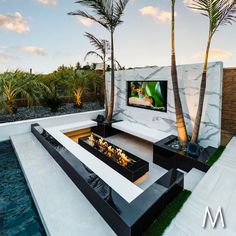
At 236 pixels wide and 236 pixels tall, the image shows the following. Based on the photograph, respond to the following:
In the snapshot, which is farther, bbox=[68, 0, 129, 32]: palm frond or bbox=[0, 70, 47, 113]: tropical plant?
bbox=[0, 70, 47, 113]: tropical plant

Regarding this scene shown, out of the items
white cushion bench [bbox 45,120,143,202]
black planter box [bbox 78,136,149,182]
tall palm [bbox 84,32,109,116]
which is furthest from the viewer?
tall palm [bbox 84,32,109,116]

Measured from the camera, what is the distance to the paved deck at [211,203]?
1.74 m

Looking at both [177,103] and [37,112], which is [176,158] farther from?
[37,112]

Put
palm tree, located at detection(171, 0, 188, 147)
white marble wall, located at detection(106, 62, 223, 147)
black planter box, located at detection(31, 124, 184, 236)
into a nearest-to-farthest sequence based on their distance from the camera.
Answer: black planter box, located at detection(31, 124, 184, 236) → palm tree, located at detection(171, 0, 188, 147) → white marble wall, located at detection(106, 62, 223, 147)

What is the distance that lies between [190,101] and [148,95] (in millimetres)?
1377

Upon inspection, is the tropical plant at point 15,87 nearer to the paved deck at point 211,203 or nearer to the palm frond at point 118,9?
the palm frond at point 118,9

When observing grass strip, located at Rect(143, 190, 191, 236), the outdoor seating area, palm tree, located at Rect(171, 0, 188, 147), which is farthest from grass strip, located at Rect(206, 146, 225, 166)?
grass strip, located at Rect(143, 190, 191, 236)

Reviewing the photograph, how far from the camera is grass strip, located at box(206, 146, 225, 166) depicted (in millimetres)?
3125

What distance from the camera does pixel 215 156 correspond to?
3.38 metres

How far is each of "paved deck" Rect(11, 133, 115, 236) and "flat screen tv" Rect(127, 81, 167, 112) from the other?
10.6ft

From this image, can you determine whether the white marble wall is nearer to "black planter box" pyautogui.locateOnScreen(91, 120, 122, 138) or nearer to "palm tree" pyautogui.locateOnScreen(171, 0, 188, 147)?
"palm tree" pyautogui.locateOnScreen(171, 0, 188, 147)

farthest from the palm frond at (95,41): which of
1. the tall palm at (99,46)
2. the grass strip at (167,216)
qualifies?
the grass strip at (167,216)

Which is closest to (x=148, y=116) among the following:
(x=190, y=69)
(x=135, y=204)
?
(x=190, y=69)

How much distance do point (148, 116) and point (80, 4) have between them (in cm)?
405
